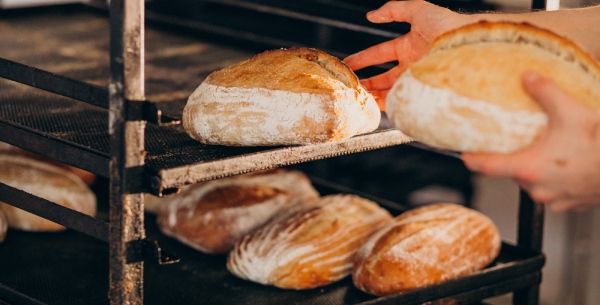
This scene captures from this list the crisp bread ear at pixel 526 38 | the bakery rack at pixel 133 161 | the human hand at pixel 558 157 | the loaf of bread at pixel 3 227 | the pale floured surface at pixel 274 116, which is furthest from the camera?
the loaf of bread at pixel 3 227

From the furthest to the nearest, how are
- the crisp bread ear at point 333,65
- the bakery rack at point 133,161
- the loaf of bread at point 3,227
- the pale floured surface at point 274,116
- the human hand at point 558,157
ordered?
1. the loaf of bread at point 3,227
2. the crisp bread ear at point 333,65
3. the pale floured surface at point 274,116
4. the bakery rack at point 133,161
5. the human hand at point 558,157

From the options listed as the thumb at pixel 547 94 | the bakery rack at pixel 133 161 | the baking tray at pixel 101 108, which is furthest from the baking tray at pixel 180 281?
the thumb at pixel 547 94

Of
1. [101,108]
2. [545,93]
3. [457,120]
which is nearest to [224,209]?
[101,108]

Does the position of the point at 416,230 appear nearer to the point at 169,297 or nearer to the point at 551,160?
the point at 169,297

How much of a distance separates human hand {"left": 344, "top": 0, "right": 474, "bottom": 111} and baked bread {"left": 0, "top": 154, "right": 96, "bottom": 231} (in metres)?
0.82

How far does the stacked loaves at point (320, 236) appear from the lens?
1785 millimetres

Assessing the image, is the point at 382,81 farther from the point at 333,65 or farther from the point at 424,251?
the point at 424,251

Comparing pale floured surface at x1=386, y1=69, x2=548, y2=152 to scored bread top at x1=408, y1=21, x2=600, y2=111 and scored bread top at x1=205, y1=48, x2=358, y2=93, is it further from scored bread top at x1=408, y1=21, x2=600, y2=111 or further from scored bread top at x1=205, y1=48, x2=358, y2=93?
scored bread top at x1=205, y1=48, x2=358, y2=93

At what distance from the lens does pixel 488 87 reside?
1.19 meters

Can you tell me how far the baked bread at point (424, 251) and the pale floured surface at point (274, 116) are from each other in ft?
1.20

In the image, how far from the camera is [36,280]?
1.75 m

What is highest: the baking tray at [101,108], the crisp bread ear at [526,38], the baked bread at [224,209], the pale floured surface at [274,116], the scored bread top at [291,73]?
the crisp bread ear at [526,38]

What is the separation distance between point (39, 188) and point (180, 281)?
512mm

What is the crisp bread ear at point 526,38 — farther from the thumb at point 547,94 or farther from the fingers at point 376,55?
the fingers at point 376,55
